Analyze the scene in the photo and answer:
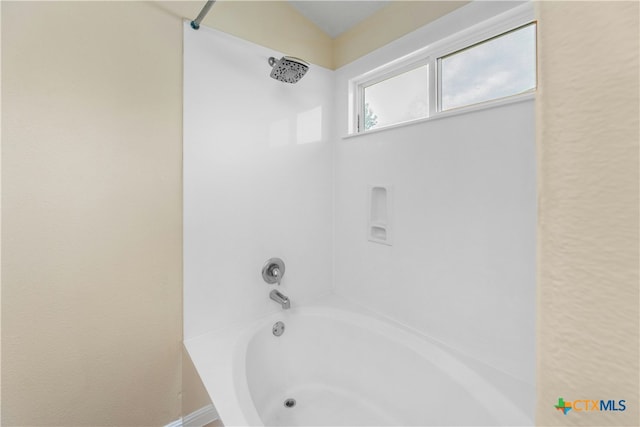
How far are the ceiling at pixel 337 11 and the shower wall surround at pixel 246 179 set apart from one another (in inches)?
11.3

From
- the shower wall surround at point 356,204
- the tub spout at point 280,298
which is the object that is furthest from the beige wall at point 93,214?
the tub spout at point 280,298

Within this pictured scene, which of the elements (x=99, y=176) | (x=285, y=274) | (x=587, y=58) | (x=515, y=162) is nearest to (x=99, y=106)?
(x=99, y=176)

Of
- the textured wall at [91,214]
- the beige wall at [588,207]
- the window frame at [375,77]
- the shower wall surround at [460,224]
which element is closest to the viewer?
the beige wall at [588,207]

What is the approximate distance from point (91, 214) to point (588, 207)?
4.78 feet

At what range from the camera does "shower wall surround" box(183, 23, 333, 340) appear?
4.49ft

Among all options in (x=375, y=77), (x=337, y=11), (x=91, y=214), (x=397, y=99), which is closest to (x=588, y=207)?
(x=91, y=214)

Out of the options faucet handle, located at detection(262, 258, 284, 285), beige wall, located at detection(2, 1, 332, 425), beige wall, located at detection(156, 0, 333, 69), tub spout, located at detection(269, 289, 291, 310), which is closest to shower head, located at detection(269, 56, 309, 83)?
beige wall, located at detection(156, 0, 333, 69)

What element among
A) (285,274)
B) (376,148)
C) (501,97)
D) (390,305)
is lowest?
(390,305)

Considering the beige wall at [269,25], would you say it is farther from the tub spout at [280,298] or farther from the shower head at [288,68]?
the tub spout at [280,298]

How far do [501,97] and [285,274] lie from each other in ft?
4.92

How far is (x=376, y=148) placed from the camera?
5.36 feet

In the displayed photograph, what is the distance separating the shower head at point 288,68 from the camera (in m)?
1.36

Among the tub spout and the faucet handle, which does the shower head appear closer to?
the faucet handle

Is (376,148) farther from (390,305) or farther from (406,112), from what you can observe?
(390,305)
